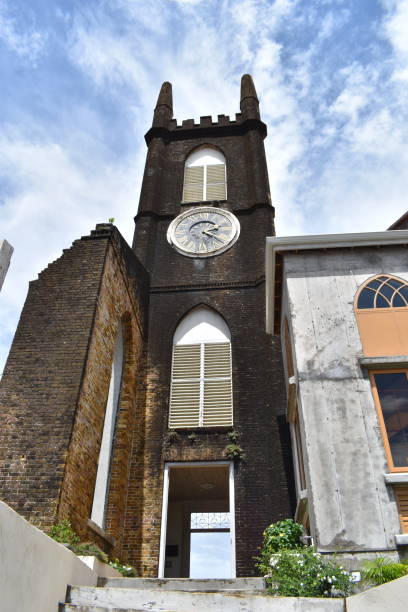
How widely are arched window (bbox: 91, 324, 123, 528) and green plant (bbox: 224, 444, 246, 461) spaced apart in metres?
2.69

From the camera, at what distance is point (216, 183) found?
19578mm

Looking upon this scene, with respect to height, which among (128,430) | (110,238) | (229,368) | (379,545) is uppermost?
(110,238)

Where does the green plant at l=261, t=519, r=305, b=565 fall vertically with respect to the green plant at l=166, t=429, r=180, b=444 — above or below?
below

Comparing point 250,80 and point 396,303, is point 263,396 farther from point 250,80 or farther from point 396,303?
point 250,80

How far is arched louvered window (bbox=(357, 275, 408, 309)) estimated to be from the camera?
897 cm

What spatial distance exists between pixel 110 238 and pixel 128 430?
4.53 metres

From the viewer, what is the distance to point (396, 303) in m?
8.95

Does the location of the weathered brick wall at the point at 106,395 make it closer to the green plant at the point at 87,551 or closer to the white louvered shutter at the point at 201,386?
the green plant at the point at 87,551

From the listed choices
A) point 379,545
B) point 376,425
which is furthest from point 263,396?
point 379,545

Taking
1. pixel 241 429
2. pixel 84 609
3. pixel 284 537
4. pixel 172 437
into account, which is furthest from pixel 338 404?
pixel 172 437

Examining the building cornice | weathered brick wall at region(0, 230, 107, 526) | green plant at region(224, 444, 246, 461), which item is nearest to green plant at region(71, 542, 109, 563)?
weathered brick wall at region(0, 230, 107, 526)

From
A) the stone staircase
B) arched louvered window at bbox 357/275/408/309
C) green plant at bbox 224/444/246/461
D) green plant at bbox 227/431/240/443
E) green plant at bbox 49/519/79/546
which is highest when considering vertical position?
arched louvered window at bbox 357/275/408/309

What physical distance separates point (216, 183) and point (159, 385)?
8660 millimetres

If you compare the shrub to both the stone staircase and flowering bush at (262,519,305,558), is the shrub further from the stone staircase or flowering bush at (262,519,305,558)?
flowering bush at (262,519,305,558)
